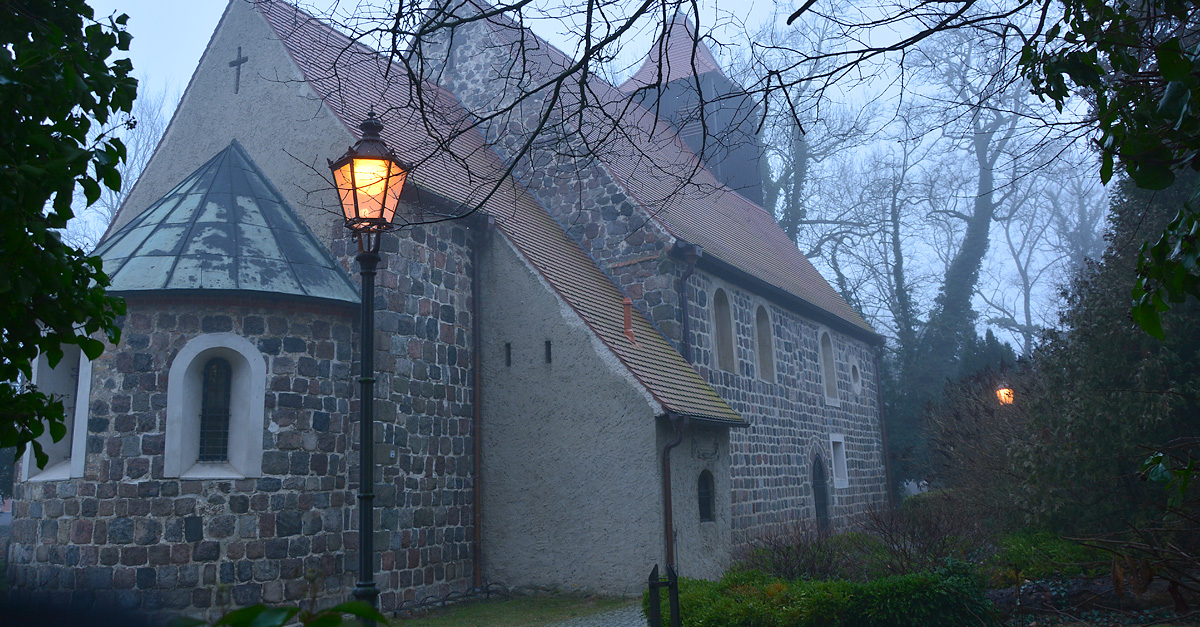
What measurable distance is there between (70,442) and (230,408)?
1715mm

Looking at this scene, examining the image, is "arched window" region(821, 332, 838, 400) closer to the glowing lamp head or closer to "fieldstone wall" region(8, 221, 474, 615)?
"fieldstone wall" region(8, 221, 474, 615)

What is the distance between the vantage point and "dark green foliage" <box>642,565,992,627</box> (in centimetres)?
720

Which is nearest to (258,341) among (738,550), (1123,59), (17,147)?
(17,147)

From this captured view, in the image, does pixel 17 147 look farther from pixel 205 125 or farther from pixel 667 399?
pixel 205 125

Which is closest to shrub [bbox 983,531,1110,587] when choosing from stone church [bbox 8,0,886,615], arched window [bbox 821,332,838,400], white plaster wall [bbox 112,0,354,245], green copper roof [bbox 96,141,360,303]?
stone church [bbox 8,0,886,615]

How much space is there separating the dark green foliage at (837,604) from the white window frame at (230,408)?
178 inches

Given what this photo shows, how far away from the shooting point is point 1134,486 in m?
9.81

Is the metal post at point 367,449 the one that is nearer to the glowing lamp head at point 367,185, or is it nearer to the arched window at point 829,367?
the glowing lamp head at point 367,185

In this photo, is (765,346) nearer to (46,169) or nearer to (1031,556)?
(1031,556)

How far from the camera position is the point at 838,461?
755 inches

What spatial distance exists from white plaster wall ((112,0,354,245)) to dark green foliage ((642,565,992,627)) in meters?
6.58

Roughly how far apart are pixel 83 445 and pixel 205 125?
5352 millimetres

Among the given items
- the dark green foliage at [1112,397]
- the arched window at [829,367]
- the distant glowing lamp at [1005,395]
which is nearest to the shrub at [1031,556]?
the dark green foliage at [1112,397]

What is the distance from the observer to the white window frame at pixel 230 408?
901 centimetres
